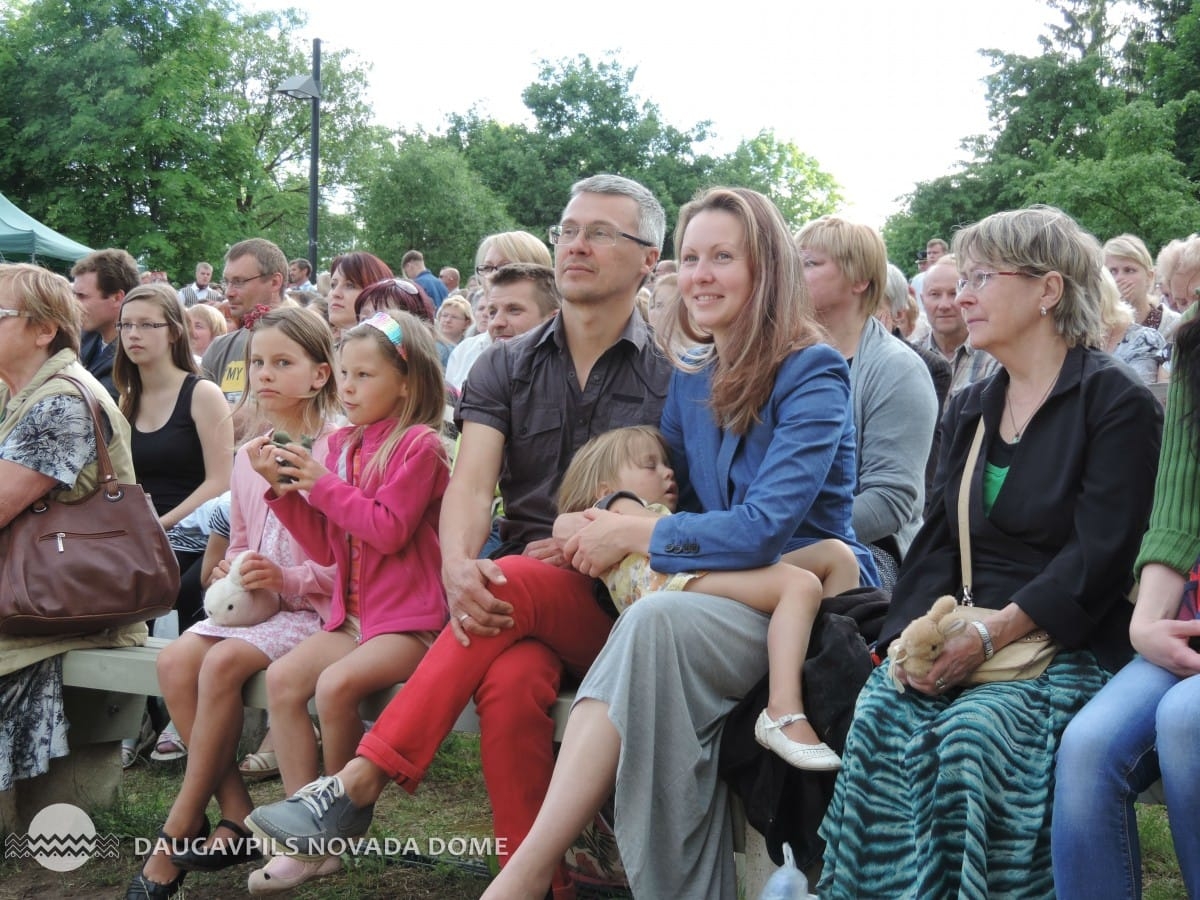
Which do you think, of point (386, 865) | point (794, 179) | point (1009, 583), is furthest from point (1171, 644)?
point (794, 179)

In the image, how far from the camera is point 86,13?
32125mm

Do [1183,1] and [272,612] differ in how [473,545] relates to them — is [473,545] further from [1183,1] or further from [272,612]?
[1183,1]

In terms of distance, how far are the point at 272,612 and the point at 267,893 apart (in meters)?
0.82

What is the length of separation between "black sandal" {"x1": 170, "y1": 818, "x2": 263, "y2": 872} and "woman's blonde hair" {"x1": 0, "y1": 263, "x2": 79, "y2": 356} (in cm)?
176

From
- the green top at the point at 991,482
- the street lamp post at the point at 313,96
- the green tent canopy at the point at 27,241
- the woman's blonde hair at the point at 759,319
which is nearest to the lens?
the green top at the point at 991,482

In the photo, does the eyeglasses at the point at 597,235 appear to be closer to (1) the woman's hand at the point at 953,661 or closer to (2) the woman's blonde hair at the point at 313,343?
(2) the woman's blonde hair at the point at 313,343

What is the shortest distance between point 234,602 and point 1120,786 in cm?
250

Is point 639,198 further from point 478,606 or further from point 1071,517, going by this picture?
point 1071,517

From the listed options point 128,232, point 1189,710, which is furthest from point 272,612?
point 128,232

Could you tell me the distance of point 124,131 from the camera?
30.8 metres

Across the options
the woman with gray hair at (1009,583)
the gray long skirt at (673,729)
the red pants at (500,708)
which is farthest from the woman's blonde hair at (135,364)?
the woman with gray hair at (1009,583)

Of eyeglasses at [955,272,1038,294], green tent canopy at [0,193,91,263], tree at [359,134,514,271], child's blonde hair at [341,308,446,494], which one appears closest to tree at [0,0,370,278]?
tree at [359,134,514,271]

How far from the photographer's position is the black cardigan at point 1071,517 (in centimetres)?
271

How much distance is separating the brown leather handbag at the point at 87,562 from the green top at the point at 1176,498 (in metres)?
2.91
